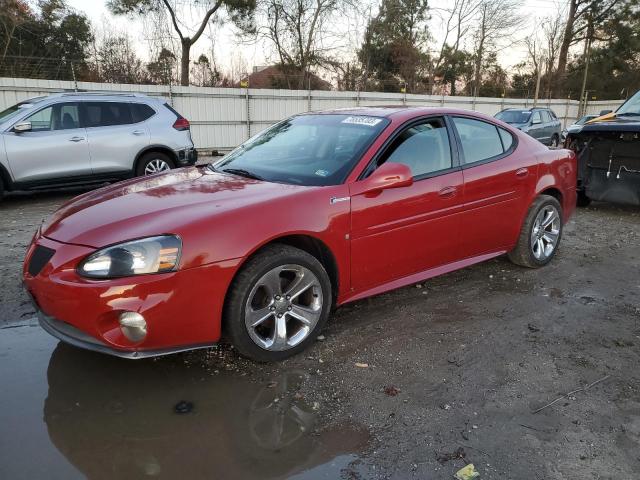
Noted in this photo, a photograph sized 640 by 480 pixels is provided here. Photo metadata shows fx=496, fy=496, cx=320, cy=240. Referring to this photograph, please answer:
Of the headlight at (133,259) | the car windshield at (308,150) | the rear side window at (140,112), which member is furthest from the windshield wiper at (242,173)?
the rear side window at (140,112)

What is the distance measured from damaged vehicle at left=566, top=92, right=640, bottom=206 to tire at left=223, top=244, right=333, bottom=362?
5.60 metres

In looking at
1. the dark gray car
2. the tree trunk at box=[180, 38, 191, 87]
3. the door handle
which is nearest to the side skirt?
the door handle

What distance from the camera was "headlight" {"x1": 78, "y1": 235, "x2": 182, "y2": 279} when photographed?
2570 mm

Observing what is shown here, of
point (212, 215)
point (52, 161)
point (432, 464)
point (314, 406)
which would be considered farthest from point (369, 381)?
point (52, 161)

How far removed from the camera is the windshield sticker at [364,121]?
3.75 m

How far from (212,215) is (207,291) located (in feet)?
1.42

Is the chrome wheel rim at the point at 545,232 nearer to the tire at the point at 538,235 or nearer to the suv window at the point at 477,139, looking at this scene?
the tire at the point at 538,235

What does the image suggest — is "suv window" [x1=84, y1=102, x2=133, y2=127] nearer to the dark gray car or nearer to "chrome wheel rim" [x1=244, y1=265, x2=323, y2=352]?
"chrome wheel rim" [x1=244, y1=265, x2=323, y2=352]

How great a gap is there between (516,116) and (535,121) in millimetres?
701

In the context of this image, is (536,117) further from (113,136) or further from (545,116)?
(113,136)

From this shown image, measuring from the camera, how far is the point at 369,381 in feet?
9.59

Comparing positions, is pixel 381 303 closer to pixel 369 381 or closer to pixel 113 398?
pixel 369 381

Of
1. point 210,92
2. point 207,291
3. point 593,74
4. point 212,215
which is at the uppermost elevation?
point 593,74

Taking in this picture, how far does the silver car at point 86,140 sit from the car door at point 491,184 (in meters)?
4.71
